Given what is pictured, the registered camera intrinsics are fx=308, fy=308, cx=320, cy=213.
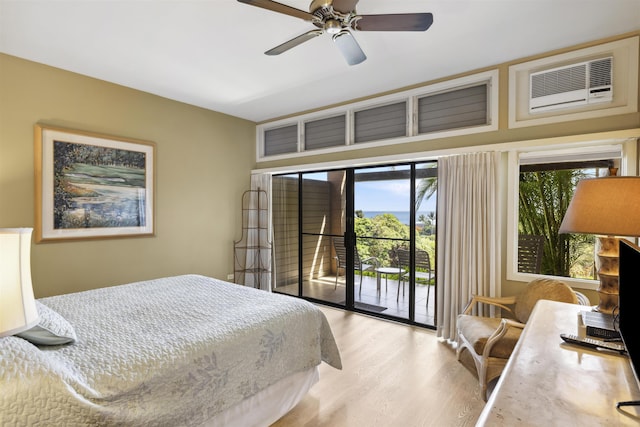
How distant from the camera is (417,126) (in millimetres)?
3475

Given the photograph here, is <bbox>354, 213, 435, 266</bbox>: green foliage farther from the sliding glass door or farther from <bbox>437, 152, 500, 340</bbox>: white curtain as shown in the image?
<bbox>437, 152, 500, 340</bbox>: white curtain

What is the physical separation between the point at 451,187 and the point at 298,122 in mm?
2392

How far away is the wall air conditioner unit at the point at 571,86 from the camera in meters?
2.52

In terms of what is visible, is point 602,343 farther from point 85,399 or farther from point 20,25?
point 20,25

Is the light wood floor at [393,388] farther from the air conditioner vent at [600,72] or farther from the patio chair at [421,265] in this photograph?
the air conditioner vent at [600,72]

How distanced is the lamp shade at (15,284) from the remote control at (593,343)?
2.00m

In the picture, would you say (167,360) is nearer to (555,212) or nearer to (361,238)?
(361,238)

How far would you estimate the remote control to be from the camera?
4.03ft

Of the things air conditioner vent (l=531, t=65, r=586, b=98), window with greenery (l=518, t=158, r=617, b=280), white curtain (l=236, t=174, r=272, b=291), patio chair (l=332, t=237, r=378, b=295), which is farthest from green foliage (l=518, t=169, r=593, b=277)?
white curtain (l=236, t=174, r=272, b=291)

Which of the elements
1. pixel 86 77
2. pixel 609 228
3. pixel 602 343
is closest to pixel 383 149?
pixel 609 228

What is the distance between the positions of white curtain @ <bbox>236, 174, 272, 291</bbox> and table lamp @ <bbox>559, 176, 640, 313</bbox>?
12.5ft

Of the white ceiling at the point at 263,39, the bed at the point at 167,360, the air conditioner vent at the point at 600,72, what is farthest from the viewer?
the air conditioner vent at the point at 600,72

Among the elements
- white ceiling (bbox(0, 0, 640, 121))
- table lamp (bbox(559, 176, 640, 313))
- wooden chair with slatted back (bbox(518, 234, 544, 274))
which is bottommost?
wooden chair with slatted back (bbox(518, 234, 544, 274))

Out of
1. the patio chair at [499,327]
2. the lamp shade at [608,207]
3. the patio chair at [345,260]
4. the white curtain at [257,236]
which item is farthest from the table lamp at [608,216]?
the white curtain at [257,236]
